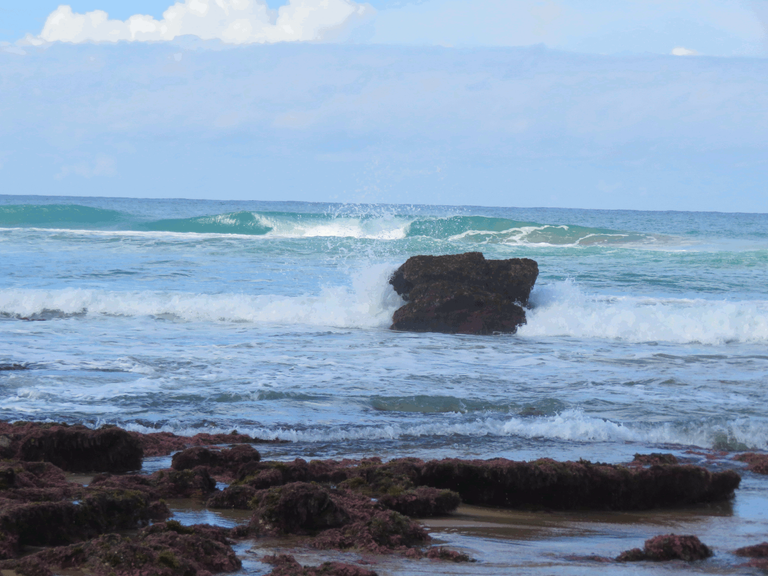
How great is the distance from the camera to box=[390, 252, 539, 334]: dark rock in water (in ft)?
34.8

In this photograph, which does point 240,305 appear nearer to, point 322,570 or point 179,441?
point 179,441

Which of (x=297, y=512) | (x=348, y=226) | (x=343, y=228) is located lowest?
(x=297, y=512)

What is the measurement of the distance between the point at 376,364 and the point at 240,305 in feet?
17.4

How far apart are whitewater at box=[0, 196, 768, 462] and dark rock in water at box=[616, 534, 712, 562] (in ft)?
5.95

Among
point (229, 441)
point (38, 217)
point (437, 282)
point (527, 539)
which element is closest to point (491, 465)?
point (527, 539)

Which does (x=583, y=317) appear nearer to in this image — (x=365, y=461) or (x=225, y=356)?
(x=225, y=356)

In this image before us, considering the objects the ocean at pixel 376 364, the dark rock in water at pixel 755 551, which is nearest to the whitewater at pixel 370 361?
the ocean at pixel 376 364

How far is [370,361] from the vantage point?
8.00 meters

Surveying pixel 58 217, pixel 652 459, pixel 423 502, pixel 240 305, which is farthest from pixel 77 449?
pixel 58 217

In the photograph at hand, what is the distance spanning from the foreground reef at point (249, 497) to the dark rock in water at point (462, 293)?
626 centimetres

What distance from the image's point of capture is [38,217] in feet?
133

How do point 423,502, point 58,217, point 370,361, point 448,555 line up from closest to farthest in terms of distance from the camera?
point 448,555, point 423,502, point 370,361, point 58,217

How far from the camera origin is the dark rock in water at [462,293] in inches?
418

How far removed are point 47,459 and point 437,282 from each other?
24.8 feet
